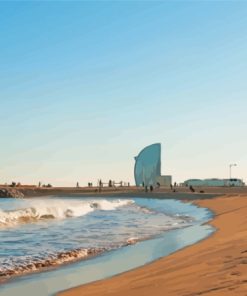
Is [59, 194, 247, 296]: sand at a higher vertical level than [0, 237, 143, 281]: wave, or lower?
higher

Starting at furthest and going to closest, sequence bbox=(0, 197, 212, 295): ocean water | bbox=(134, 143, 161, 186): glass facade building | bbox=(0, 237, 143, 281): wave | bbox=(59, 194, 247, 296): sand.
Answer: bbox=(134, 143, 161, 186): glass facade building → bbox=(0, 237, 143, 281): wave → bbox=(0, 197, 212, 295): ocean water → bbox=(59, 194, 247, 296): sand

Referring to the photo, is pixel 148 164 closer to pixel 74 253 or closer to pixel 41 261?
pixel 74 253

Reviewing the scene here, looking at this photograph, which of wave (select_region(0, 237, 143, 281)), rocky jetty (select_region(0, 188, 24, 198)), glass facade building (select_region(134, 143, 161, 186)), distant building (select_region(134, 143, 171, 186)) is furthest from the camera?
glass facade building (select_region(134, 143, 161, 186))

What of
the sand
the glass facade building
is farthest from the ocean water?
the glass facade building

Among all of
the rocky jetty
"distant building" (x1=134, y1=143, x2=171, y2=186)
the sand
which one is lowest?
the sand

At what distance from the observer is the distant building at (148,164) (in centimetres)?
15088

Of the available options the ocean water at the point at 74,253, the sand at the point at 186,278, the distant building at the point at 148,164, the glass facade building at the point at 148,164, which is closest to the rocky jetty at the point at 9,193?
the distant building at the point at 148,164

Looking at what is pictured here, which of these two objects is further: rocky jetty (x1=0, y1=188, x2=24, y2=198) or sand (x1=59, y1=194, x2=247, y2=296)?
rocky jetty (x1=0, y1=188, x2=24, y2=198)

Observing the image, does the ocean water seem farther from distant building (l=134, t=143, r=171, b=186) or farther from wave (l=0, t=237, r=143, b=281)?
distant building (l=134, t=143, r=171, b=186)

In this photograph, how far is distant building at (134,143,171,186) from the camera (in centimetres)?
15088

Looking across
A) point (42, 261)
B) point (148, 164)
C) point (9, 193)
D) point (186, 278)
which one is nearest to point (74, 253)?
point (42, 261)

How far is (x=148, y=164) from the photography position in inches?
6004

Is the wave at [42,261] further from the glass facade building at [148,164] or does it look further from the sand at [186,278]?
the glass facade building at [148,164]

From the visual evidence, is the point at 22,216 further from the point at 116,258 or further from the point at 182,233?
the point at 116,258
